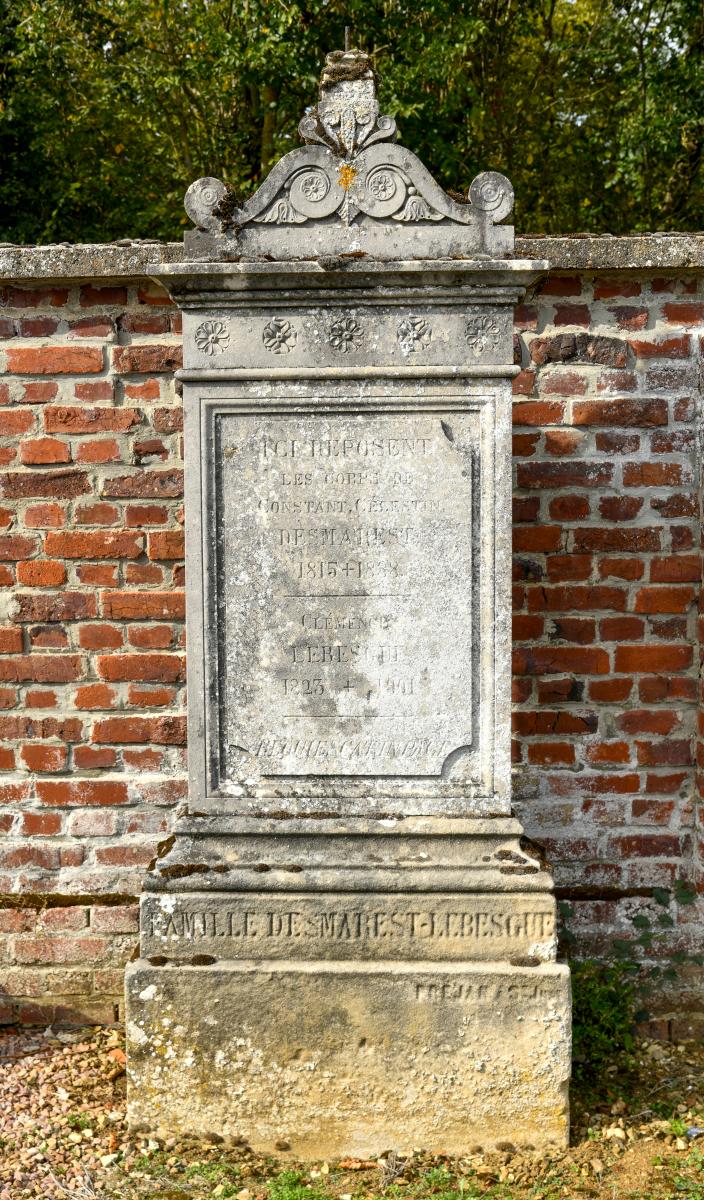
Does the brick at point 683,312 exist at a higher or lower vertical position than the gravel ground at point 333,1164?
higher

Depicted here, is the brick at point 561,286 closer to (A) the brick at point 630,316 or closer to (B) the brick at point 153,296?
(A) the brick at point 630,316

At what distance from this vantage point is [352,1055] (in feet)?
8.98

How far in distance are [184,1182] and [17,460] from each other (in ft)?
7.15

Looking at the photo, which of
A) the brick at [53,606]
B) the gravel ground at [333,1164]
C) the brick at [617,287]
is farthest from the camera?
the brick at [53,606]

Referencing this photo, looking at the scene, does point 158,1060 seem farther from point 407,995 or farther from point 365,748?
point 365,748

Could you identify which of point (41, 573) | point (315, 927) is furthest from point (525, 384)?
point (315, 927)

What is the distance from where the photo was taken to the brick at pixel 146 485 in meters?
3.42

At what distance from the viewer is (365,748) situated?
2.81 metres

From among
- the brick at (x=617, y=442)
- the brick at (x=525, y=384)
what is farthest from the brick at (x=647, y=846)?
the brick at (x=525, y=384)

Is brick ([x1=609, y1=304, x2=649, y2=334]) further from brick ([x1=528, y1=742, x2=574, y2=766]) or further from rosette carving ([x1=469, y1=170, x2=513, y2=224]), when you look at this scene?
brick ([x1=528, y1=742, x2=574, y2=766])

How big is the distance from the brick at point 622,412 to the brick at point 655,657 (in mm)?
722

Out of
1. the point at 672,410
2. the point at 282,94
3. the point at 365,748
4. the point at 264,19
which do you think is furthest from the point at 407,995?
the point at 282,94

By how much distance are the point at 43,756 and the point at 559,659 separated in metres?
1.74

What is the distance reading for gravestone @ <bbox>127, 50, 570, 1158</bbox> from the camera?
268 centimetres
